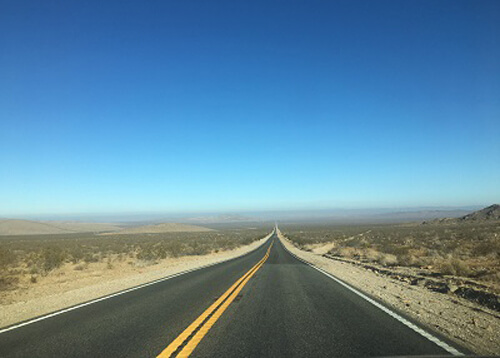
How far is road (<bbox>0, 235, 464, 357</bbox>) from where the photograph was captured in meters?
5.52

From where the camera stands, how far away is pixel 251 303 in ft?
30.6

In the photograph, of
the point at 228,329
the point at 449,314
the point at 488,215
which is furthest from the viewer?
the point at 488,215

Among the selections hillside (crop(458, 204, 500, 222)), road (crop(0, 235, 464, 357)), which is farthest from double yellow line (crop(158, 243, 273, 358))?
hillside (crop(458, 204, 500, 222))

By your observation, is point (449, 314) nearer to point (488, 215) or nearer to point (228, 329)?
point (228, 329)

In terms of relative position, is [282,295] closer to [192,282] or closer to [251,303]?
[251,303]

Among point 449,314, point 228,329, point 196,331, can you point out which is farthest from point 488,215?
point 196,331

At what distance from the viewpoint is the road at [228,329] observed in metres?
5.52

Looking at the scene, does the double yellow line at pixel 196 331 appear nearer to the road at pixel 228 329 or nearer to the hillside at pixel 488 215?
the road at pixel 228 329

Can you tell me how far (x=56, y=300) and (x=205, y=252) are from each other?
28063 millimetres

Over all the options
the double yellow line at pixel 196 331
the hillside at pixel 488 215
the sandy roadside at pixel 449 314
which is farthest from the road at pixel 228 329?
the hillside at pixel 488 215

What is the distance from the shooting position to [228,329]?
21.9ft

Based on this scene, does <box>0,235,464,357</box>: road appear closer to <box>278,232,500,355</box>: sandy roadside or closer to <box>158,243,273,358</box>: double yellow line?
<box>158,243,273,358</box>: double yellow line

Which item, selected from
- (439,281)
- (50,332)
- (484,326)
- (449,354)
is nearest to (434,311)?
(484,326)

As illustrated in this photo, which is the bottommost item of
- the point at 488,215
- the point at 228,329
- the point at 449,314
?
the point at 449,314
